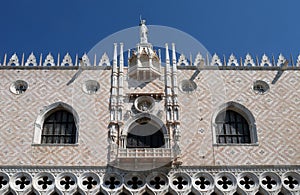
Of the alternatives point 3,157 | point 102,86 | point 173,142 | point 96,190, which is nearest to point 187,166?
point 173,142

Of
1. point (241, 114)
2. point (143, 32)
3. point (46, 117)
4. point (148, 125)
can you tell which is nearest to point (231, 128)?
point (241, 114)

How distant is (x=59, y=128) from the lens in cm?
1378

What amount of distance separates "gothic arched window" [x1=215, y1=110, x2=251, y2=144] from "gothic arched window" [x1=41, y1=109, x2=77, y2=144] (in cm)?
406

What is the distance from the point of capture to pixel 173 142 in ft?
43.3

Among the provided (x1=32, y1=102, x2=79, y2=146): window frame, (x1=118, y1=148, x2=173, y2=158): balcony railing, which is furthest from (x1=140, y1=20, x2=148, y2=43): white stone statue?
(x1=118, y1=148, x2=173, y2=158): balcony railing

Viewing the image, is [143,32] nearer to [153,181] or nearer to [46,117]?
[46,117]

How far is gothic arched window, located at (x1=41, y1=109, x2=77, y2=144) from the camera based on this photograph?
534 inches

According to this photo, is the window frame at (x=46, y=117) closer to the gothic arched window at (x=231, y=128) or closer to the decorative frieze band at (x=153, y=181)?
the decorative frieze band at (x=153, y=181)

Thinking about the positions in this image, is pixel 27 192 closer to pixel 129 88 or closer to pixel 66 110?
pixel 66 110

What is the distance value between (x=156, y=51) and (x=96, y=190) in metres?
4.75

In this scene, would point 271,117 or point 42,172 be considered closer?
point 42,172

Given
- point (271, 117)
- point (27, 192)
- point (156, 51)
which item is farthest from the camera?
Answer: point (156, 51)

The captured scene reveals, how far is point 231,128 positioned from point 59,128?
4.84 m

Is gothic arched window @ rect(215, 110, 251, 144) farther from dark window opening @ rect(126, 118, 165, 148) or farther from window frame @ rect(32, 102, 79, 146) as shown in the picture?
window frame @ rect(32, 102, 79, 146)
